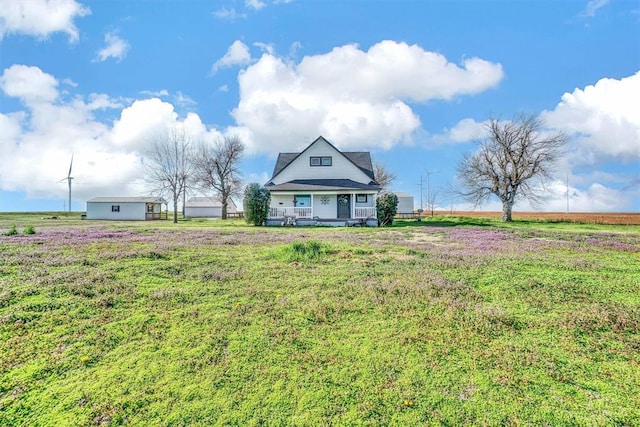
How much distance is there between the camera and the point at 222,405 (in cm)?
308

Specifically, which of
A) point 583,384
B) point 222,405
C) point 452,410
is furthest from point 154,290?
point 583,384

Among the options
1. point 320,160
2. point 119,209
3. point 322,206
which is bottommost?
point 322,206

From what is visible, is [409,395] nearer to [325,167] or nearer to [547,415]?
[547,415]

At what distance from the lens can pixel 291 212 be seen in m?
26.8

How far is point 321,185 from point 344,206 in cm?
268

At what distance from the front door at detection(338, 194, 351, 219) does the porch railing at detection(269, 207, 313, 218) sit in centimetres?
278

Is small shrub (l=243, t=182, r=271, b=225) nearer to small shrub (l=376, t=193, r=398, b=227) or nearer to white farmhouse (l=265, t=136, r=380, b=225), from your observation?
white farmhouse (l=265, t=136, r=380, b=225)

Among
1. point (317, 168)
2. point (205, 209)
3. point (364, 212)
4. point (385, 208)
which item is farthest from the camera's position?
point (205, 209)

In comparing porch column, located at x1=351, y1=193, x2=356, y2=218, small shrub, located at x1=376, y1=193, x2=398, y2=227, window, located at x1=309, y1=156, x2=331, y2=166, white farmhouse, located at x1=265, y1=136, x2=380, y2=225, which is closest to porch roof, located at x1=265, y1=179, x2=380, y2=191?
white farmhouse, located at x1=265, y1=136, x2=380, y2=225

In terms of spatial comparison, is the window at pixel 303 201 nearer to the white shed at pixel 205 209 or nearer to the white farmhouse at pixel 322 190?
the white farmhouse at pixel 322 190

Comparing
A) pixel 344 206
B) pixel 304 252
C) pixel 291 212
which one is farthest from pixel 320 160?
pixel 304 252

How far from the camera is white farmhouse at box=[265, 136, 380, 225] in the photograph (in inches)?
1033

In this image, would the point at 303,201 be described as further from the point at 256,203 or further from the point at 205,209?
the point at 205,209

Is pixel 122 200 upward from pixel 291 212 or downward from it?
upward
